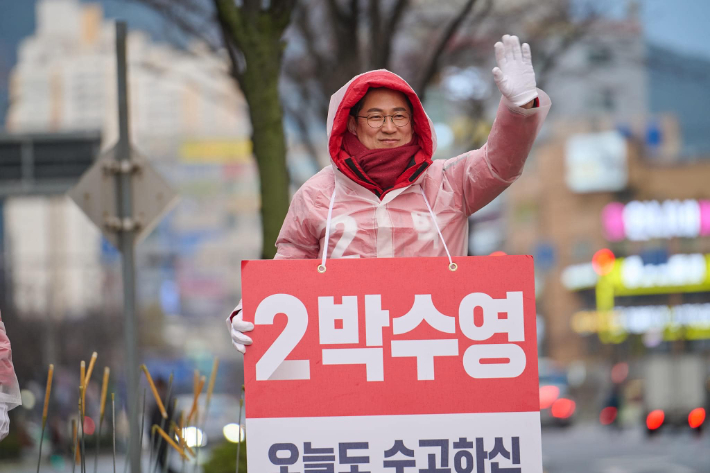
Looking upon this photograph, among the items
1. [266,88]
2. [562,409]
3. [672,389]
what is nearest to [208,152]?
[562,409]

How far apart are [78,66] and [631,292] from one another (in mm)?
47460

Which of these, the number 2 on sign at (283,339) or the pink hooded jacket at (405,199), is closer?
the number 2 on sign at (283,339)

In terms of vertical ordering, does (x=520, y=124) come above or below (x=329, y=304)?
above

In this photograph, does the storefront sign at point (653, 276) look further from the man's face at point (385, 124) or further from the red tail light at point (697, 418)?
the man's face at point (385, 124)

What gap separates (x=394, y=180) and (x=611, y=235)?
5361 centimetres

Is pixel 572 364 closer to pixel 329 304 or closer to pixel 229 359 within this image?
pixel 229 359

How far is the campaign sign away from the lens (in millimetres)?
3387

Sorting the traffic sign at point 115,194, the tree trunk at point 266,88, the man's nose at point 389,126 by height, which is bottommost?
the man's nose at point 389,126

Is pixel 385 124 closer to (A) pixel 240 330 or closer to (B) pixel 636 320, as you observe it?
(A) pixel 240 330

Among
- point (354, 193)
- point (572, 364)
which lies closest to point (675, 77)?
point (354, 193)

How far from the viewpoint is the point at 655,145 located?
60406mm

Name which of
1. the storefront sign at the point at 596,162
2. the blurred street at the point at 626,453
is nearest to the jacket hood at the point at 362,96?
the blurred street at the point at 626,453

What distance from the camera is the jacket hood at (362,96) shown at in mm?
3783

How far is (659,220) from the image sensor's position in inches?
2058
